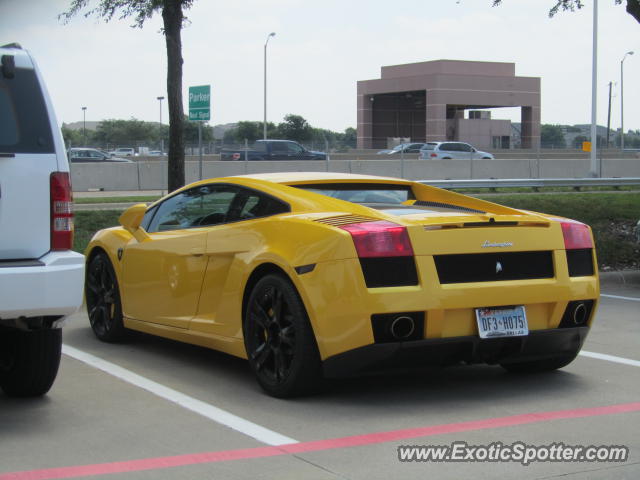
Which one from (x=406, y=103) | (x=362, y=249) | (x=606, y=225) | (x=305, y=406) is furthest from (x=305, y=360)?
(x=406, y=103)

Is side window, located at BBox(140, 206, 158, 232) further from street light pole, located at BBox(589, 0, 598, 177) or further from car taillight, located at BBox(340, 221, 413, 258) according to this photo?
street light pole, located at BBox(589, 0, 598, 177)

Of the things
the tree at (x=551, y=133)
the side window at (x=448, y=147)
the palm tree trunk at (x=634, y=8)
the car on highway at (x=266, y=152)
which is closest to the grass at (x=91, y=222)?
the palm tree trunk at (x=634, y=8)

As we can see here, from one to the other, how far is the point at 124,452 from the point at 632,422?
2835 millimetres

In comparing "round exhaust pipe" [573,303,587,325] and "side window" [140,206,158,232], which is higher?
"side window" [140,206,158,232]

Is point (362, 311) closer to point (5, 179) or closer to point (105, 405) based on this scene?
point (105, 405)

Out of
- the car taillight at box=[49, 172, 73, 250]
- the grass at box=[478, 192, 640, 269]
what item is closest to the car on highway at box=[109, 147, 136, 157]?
the grass at box=[478, 192, 640, 269]

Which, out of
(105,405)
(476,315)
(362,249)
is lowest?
(105,405)

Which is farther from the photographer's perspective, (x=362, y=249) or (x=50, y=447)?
(x=362, y=249)

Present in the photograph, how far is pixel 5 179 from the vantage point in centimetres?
515

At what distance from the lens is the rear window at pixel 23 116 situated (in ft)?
17.2

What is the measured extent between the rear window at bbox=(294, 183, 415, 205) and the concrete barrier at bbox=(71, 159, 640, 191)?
22224 millimetres

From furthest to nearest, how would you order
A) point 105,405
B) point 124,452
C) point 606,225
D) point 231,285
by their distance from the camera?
point 606,225
point 231,285
point 105,405
point 124,452

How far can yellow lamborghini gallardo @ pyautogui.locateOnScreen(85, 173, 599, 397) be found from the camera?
556 cm

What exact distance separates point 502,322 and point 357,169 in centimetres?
2735
